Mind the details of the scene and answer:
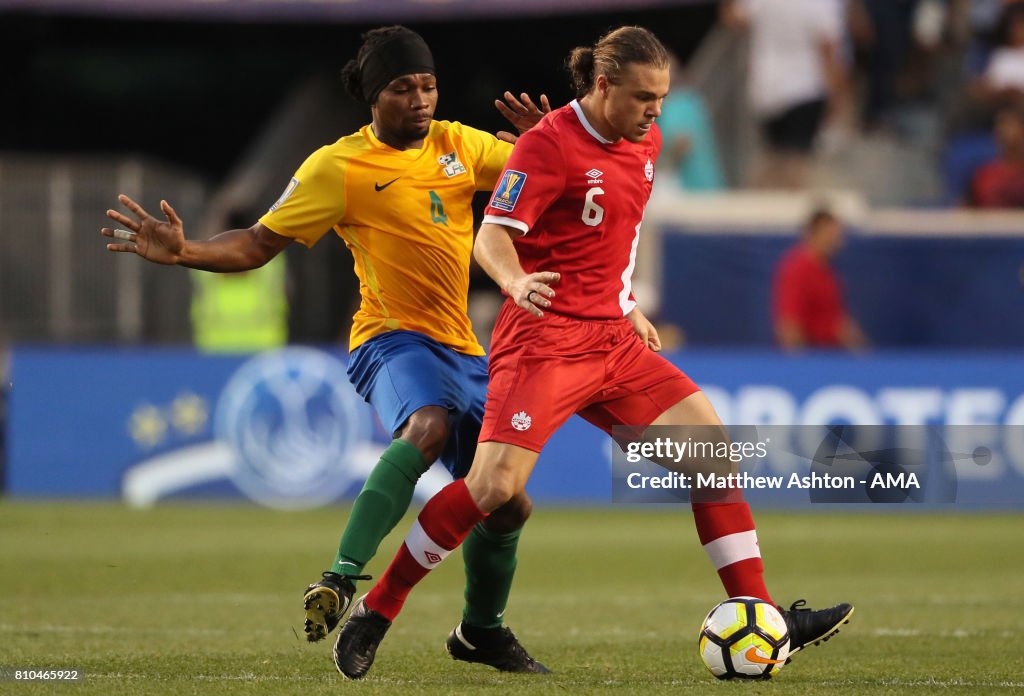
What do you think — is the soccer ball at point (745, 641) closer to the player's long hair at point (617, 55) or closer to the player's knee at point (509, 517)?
the player's knee at point (509, 517)

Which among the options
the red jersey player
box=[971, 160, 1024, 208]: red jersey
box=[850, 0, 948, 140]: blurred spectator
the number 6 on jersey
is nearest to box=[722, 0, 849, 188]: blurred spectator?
box=[850, 0, 948, 140]: blurred spectator

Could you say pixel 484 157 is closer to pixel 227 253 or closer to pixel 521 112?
pixel 521 112

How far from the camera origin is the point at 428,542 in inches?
227

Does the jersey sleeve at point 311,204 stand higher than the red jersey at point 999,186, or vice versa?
the red jersey at point 999,186

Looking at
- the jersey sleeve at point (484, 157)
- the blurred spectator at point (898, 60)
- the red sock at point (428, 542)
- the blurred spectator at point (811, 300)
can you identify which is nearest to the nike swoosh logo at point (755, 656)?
the red sock at point (428, 542)

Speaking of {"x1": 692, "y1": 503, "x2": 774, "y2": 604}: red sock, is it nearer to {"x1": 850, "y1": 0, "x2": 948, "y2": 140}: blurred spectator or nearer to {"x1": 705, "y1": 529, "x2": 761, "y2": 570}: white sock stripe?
{"x1": 705, "y1": 529, "x2": 761, "y2": 570}: white sock stripe

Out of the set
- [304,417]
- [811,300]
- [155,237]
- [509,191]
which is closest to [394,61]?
[509,191]

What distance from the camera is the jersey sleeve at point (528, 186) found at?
567 centimetres

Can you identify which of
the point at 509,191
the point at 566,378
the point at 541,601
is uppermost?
the point at 509,191

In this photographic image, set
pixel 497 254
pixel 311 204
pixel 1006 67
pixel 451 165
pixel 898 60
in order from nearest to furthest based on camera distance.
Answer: pixel 497 254 → pixel 311 204 → pixel 451 165 → pixel 1006 67 → pixel 898 60

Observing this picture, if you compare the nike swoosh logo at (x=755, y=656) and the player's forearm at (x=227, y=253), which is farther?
the player's forearm at (x=227, y=253)

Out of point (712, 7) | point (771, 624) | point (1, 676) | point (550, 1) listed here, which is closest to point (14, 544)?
point (1, 676)

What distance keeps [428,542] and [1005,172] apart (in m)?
12.1

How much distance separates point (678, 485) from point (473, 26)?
1678 centimetres
